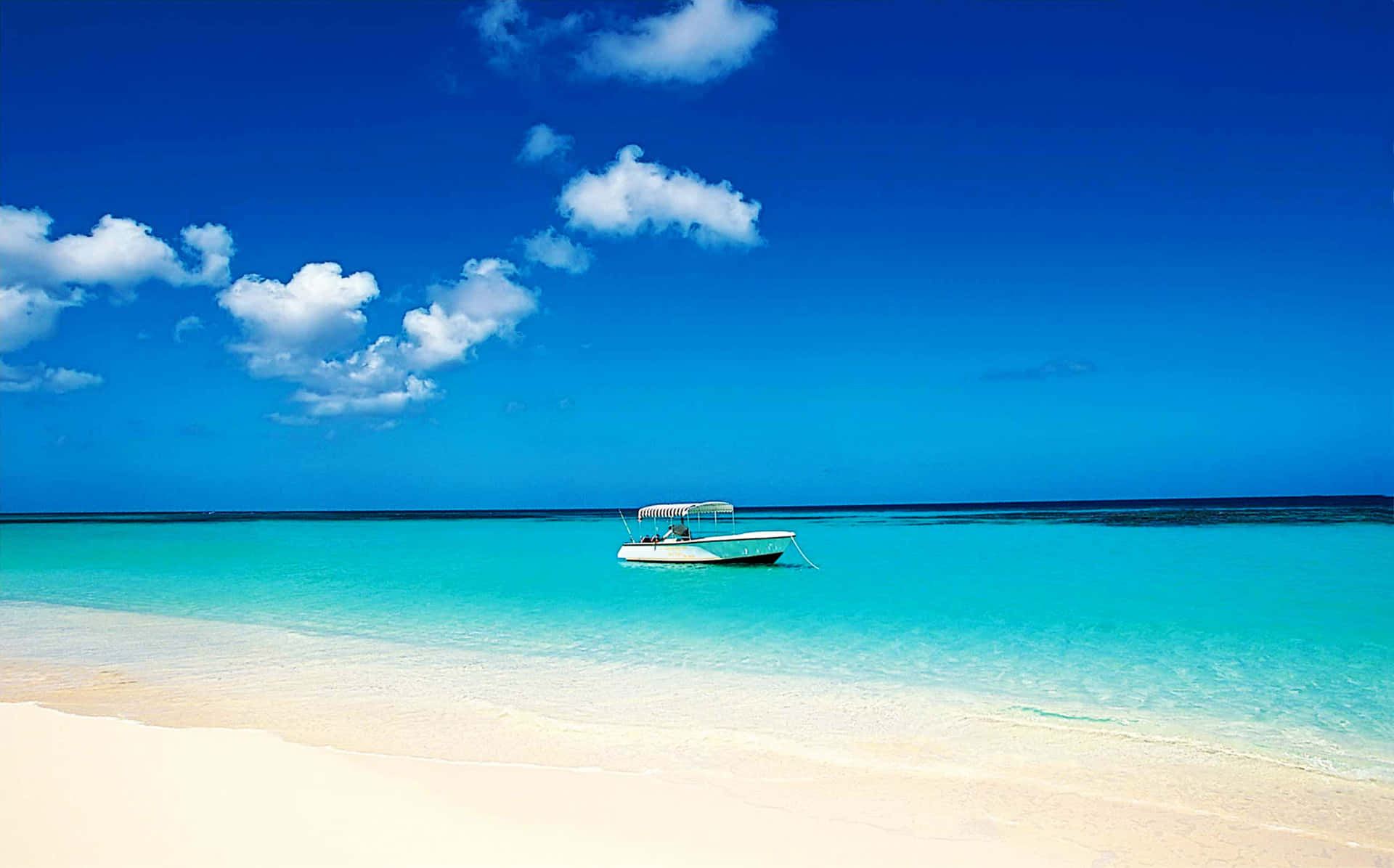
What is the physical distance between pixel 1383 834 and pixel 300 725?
26.1 ft

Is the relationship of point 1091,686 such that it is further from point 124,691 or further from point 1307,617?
point 124,691

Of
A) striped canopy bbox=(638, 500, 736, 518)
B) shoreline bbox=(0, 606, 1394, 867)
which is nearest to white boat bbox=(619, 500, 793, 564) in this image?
striped canopy bbox=(638, 500, 736, 518)

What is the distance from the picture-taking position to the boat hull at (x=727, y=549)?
25.3 metres

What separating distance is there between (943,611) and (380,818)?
1231 cm

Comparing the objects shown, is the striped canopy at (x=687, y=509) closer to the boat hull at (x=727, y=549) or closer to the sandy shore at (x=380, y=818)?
the boat hull at (x=727, y=549)

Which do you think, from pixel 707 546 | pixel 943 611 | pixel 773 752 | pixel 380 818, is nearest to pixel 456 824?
pixel 380 818

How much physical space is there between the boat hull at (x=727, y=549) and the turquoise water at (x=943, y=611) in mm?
446

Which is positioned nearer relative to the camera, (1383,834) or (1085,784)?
(1383,834)

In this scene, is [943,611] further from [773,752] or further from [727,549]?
[727,549]

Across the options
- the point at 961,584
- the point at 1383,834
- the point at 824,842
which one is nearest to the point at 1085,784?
the point at 1383,834

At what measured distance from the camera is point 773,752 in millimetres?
6957

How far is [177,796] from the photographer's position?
535 cm

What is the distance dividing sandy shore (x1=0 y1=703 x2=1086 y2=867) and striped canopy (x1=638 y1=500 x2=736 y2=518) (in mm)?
19991

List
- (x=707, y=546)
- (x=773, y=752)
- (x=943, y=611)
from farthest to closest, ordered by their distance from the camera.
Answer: (x=707, y=546) → (x=943, y=611) → (x=773, y=752)
